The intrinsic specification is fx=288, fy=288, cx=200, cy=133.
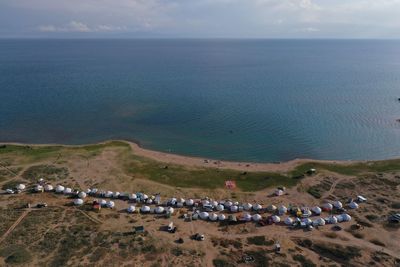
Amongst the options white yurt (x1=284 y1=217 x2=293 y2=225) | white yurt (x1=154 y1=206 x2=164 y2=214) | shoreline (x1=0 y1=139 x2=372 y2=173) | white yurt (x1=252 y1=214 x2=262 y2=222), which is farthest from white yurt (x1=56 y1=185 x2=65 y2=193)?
white yurt (x1=284 y1=217 x2=293 y2=225)

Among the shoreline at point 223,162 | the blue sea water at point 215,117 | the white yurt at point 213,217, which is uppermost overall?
the blue sea water at point 215,117

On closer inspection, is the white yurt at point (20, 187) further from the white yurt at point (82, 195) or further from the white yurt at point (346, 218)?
the white yurt at point (346, 218)

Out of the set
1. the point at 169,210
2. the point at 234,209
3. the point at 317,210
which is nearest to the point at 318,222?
the point at 317,210

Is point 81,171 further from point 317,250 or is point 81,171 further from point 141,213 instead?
point 317,250

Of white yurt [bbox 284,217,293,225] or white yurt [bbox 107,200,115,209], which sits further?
white yurt [bbox 107,200,115,209]

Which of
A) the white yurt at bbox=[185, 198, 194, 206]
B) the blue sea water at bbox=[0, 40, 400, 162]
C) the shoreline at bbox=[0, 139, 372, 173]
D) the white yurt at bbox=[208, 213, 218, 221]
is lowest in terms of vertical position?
the white yurt at bbox=[208, 213, 218, 221]

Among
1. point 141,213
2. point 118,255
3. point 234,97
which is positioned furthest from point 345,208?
point 234,97

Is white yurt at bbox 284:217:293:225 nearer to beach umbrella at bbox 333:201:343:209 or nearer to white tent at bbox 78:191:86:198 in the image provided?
beach umbrella at bbox 333:201:343:209

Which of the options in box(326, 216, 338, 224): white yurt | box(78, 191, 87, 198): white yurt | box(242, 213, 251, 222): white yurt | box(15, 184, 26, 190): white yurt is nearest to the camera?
box(242, 213, 251, 222): white yurt

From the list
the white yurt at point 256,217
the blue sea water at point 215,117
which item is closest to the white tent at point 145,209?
the white yurt at point 256,217

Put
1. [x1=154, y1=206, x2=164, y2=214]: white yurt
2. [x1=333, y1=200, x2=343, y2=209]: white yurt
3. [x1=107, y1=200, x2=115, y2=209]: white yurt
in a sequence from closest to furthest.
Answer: [x1=154, y1=206, x2=164, y2=214]: white yurt
[x1=107, y1=200, x2=115, y2=209]: white yurt
[x1=333, y1=200, x2=343, y2=209]: white yurt

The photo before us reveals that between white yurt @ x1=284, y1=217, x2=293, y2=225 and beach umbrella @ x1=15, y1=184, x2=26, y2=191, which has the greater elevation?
beach umbrella @ x1=15, y1=184, x2=26, y2=191

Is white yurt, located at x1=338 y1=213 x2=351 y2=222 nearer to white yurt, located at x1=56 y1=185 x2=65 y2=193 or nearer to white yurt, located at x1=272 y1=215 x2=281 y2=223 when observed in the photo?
white yurt, located at x1=272 y1=215 x2=281 y2=223
